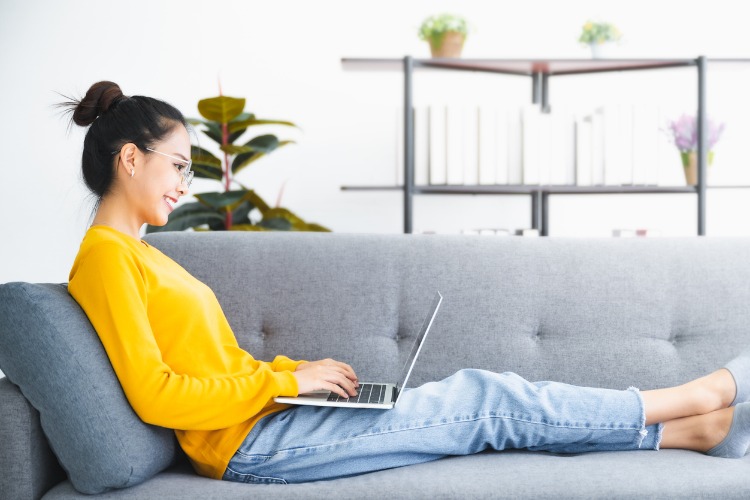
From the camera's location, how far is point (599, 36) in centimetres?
278

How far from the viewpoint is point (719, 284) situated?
1.84 meters

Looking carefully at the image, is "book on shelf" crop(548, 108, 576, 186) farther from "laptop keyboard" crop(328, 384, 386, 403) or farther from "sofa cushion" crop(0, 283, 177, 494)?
"sofa cushion" crop(0, 283, 177, 494)

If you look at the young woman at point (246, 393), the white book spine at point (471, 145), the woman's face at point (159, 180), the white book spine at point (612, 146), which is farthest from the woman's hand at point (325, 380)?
the white book spine at point (612, 146)

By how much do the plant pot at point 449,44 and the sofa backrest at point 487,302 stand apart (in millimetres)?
1087

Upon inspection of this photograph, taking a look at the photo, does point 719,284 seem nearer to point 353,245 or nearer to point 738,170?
point 353,245

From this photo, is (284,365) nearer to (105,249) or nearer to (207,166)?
(105,249)

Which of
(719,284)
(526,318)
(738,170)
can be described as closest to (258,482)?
(526,318)

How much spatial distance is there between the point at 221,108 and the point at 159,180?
43.2 inches

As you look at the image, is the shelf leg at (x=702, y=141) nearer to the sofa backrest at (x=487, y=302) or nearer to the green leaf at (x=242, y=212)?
the sofa backrest at (x=487, y=302)

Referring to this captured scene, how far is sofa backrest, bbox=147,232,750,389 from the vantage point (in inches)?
69.7

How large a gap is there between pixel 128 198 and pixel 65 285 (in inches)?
8.0

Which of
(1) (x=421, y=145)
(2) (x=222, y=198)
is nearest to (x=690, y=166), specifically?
(1) (x=421, y=145)

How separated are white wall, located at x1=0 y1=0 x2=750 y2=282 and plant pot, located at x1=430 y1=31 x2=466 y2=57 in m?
0.41

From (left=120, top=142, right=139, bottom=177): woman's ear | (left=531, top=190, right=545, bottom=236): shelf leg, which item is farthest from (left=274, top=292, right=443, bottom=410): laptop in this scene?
(left=531, top=190, right=545, bottom=236): shelf leg
